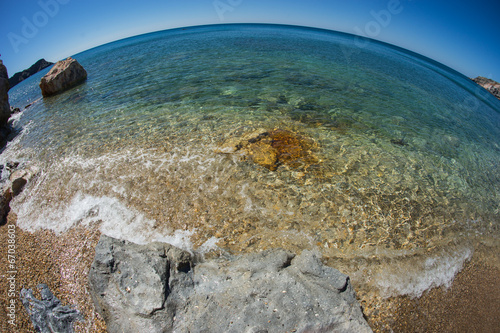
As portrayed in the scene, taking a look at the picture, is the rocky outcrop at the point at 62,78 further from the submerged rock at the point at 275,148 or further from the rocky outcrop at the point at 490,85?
the rocky outcrop at the point at 490,85

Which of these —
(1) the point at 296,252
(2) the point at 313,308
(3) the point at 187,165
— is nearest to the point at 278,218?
(1) the point at 296,252

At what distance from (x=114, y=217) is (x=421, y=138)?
13595mm

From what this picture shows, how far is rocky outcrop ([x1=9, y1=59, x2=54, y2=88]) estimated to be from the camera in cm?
5684

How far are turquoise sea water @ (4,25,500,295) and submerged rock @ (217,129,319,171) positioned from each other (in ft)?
0.48

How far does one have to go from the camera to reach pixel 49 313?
3.95 meters

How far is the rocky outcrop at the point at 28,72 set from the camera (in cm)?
5684

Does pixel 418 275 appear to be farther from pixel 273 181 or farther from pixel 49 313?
pixel 49 313

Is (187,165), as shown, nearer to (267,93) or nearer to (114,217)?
(114,217)

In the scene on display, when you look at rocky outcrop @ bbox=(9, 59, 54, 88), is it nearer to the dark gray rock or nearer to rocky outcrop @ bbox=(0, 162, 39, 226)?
rocky outcrop @ bbox=(0, 162, 39, 226)

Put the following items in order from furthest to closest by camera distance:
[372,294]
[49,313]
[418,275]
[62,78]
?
[62,78] < [418,275] < [372,294] < [49,313]

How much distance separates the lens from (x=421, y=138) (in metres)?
10.5

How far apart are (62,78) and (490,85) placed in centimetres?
7712

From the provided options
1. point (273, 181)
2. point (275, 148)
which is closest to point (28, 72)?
point (275, 148)

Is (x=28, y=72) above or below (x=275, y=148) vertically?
below
